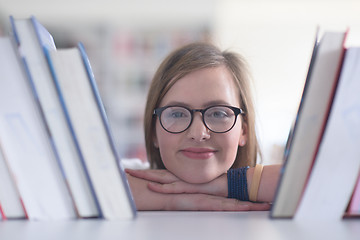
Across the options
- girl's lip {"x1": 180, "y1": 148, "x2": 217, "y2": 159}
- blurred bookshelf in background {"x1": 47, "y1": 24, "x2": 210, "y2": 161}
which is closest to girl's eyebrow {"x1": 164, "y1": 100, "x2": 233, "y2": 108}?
girl's lip {"x1": 180, "y1": 148, "x2": 217, "y2": 159}

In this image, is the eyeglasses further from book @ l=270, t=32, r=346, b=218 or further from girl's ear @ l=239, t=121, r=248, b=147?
book @ l=270, t=32, r=346, b=218

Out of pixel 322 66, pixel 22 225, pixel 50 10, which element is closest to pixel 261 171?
pixel 322 66

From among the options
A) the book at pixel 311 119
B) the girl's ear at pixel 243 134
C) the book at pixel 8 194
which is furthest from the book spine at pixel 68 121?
the girl's ear at pixel 243 134

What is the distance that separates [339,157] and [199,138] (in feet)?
1.53

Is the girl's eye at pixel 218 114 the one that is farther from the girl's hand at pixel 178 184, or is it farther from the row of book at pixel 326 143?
the row of book at pixel 326 143

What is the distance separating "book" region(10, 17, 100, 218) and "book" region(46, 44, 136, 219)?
0.01m

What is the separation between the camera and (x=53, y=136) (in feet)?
1.68

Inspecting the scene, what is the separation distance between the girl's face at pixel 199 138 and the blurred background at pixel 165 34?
11.4ft

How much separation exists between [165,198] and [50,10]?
446cm

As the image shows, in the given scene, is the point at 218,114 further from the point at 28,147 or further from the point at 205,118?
the point at 28,147

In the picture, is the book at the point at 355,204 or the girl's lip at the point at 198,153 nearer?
the book at the point at 355,204

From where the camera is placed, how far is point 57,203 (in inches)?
21.0

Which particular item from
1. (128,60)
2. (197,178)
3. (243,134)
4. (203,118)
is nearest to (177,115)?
(203,118)

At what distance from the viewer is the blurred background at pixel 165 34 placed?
455 centimetres
